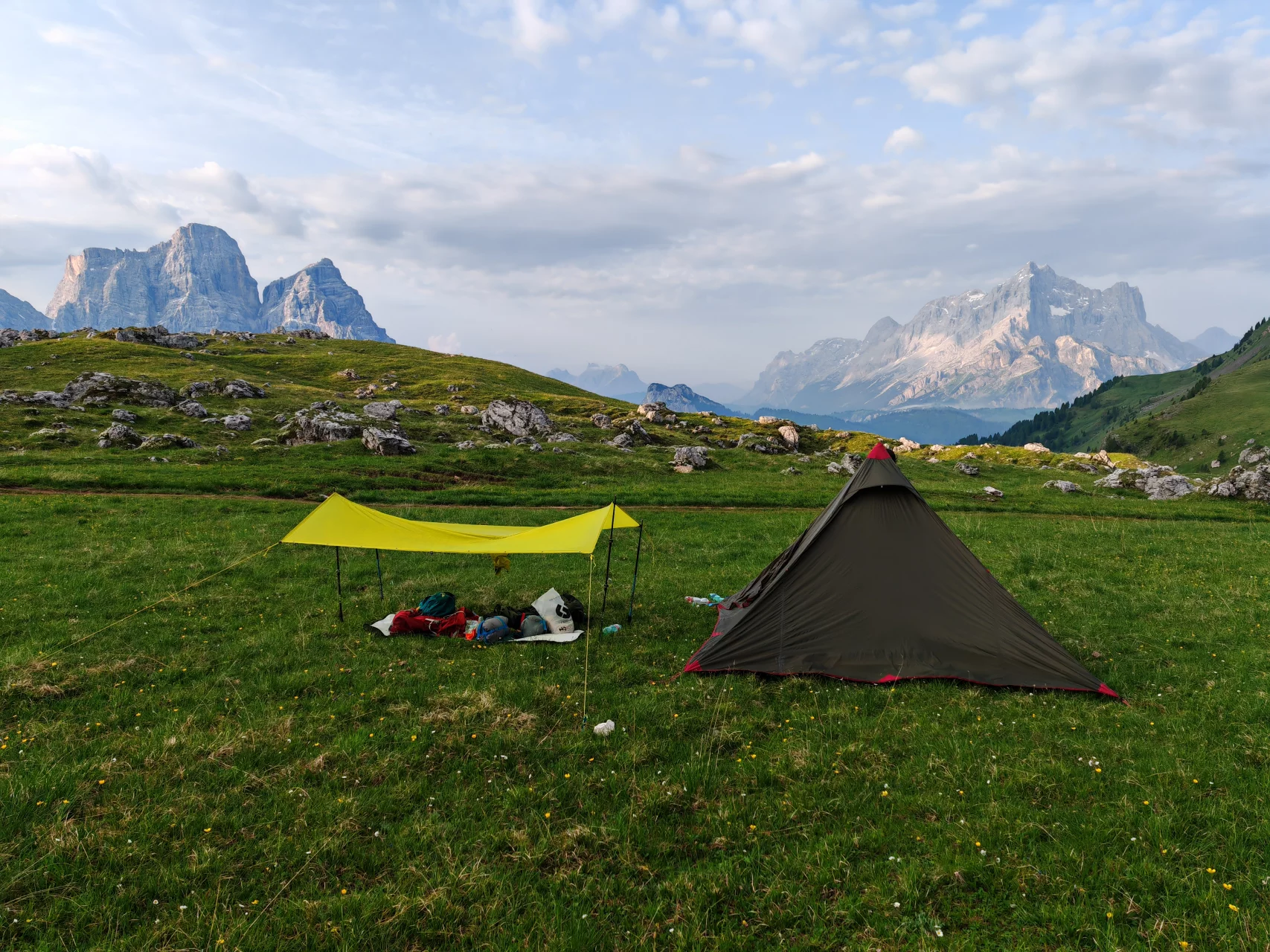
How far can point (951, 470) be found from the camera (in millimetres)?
59531

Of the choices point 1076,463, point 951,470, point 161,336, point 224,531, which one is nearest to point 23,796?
point 224,531

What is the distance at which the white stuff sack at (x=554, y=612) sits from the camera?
15117mm

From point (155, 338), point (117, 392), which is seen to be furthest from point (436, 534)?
point (155, 338)

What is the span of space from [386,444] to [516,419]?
20779 millimetres

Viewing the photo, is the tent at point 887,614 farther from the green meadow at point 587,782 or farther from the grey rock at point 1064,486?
the grey rock at point 1064,486

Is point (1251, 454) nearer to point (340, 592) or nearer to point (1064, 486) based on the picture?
point (1064, 486)

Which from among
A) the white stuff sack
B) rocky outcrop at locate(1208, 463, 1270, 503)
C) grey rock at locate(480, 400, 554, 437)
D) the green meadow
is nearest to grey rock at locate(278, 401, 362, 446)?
grey rock at locate(480, 400, 554, 437)

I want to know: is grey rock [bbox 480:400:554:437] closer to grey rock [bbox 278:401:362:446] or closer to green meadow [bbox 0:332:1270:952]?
grey rock [bbox 278:401:362:446]

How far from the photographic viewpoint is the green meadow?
249 inches

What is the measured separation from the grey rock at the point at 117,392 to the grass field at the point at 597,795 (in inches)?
2386

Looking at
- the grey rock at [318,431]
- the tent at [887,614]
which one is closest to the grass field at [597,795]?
the tent at [887,614]

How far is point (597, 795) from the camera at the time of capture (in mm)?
8469

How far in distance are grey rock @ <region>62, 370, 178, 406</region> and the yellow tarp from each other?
63387 millimetres

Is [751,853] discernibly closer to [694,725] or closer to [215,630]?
[694,725]
